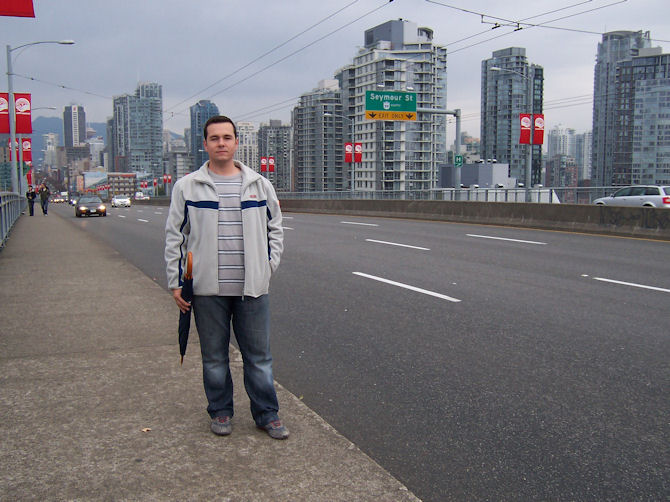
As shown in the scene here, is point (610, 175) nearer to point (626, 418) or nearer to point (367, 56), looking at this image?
point (367, 56)

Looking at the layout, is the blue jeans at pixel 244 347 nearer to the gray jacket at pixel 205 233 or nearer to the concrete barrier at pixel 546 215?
the gray jacket at pixel 205 233

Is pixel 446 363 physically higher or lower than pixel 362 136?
lower

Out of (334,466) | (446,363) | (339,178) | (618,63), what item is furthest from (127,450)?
(339,178)

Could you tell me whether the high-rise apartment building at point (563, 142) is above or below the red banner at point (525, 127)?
above

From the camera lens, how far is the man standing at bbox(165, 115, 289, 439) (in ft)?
11.9

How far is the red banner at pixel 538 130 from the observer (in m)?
30.4

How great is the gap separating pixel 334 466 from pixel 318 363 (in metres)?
2.12

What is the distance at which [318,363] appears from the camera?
17.7 feet

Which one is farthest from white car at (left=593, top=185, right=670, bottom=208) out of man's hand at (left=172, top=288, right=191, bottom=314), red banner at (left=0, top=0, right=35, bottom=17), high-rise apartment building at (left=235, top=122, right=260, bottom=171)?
high-rise apartment building at (left=235, top=122, right=260, bottom=171)

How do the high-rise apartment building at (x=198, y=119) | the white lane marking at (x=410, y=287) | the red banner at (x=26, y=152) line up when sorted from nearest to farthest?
the white lane marking at (x=410, y=287) < the red banner at (x=26, y=152) < the high-rise apartment building at (x=198, y=119)

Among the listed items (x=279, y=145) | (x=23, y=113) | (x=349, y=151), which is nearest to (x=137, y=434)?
(x=23, y=113)

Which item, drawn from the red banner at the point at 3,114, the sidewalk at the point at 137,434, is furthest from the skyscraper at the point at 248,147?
the sidewalk at the point at 137,434

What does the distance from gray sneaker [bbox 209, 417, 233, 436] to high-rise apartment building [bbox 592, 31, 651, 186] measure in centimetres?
9435

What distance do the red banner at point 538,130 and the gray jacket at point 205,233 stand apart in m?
28.9
